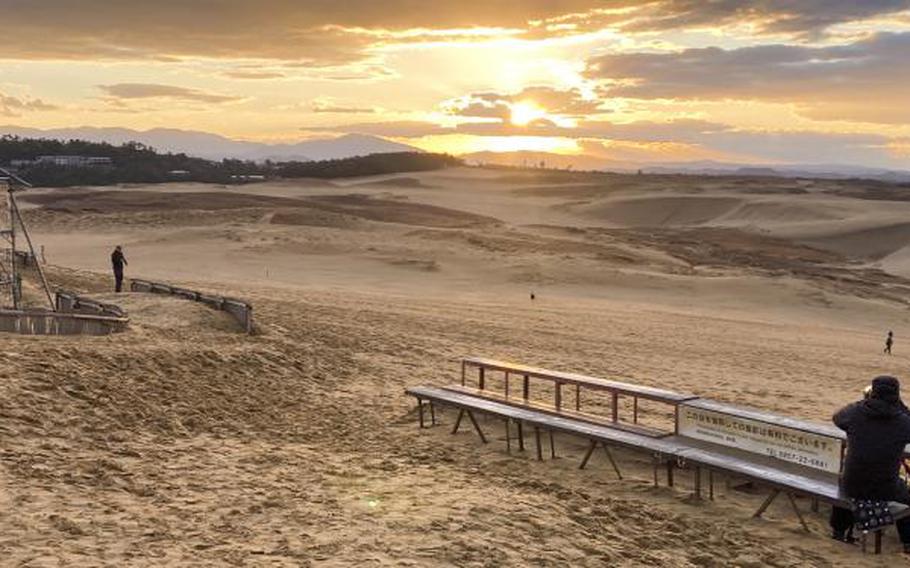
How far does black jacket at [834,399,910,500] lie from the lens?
5.88 metres

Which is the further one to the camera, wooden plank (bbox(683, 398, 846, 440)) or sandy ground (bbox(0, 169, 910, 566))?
wooden plank (bbox(683, 398, 846, 440))

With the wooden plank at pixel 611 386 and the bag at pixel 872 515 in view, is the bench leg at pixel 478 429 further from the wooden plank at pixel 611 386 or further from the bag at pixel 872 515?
the bag at pixel 872 515

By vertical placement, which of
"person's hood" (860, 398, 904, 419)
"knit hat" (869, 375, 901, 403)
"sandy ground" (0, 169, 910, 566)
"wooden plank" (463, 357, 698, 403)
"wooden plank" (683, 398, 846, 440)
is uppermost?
"knit hat" (869, 375, 901, 403)

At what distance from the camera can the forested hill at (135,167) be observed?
87.9 m

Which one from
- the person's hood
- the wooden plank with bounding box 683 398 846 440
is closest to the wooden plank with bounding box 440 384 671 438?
the wooden plank with bounding box 683 398 846 440

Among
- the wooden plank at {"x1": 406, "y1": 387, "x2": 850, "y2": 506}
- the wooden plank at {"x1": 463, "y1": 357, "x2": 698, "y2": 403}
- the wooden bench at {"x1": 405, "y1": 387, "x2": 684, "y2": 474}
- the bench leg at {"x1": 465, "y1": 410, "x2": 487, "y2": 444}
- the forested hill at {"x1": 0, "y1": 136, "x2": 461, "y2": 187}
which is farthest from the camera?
the forested hill at {"x1": 0, "y1": 136, "x2": 461, "y2": 187}

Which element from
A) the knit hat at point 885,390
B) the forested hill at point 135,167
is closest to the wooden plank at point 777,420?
the knit hat at point 885,390

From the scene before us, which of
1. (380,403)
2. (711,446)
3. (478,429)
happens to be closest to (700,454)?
(711,446)

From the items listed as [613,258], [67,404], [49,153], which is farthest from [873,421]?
[49,153]

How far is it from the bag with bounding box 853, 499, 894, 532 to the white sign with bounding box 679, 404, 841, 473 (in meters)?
0.64

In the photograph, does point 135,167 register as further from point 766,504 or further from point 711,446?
point 766,504

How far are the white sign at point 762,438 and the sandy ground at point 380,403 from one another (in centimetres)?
46

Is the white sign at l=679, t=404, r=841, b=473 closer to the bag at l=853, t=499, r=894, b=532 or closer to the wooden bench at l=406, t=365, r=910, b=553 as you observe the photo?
the wooden bench at l=406, t=365, r=910, b=553

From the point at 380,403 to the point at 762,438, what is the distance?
4.88m
